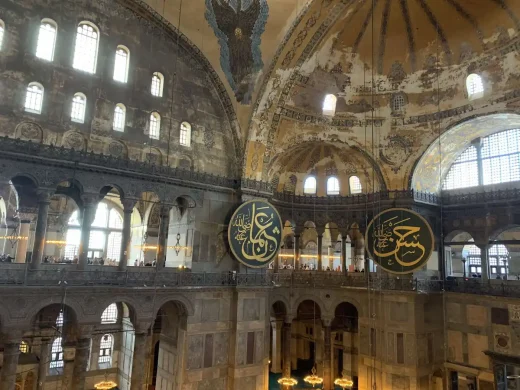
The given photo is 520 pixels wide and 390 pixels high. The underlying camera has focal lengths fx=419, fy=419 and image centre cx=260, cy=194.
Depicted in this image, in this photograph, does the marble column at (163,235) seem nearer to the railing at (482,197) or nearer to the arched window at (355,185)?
the arched window at (355,185)

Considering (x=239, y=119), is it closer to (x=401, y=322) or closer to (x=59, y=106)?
(x=59, y=106)

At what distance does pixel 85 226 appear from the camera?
11.7 meters

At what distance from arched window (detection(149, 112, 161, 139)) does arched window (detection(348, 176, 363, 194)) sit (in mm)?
8089

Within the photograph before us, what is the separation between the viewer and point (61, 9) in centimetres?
1202

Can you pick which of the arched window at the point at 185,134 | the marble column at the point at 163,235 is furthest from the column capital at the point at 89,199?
the arched window at the point at 185,134

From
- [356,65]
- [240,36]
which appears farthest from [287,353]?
[240,36]

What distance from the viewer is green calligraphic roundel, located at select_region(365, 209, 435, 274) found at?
13391 mm

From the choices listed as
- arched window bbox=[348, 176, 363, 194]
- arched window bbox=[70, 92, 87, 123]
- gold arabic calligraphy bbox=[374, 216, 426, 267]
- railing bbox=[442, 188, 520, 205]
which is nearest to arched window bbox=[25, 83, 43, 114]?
arched window bbox=[70, 92, 87, 123]

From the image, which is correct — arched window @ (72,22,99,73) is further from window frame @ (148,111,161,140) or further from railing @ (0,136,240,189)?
railing @ (0,136,240,189)

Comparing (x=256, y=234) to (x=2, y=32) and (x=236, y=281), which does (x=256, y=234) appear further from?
(x=2, y=32)

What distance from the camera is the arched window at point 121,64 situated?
13.0 m

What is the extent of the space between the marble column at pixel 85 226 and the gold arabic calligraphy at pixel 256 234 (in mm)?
4428

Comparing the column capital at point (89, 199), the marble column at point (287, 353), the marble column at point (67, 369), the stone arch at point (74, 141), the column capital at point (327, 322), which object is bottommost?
the marble column at point (67, 369)

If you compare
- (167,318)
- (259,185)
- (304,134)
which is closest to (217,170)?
(259,185)
